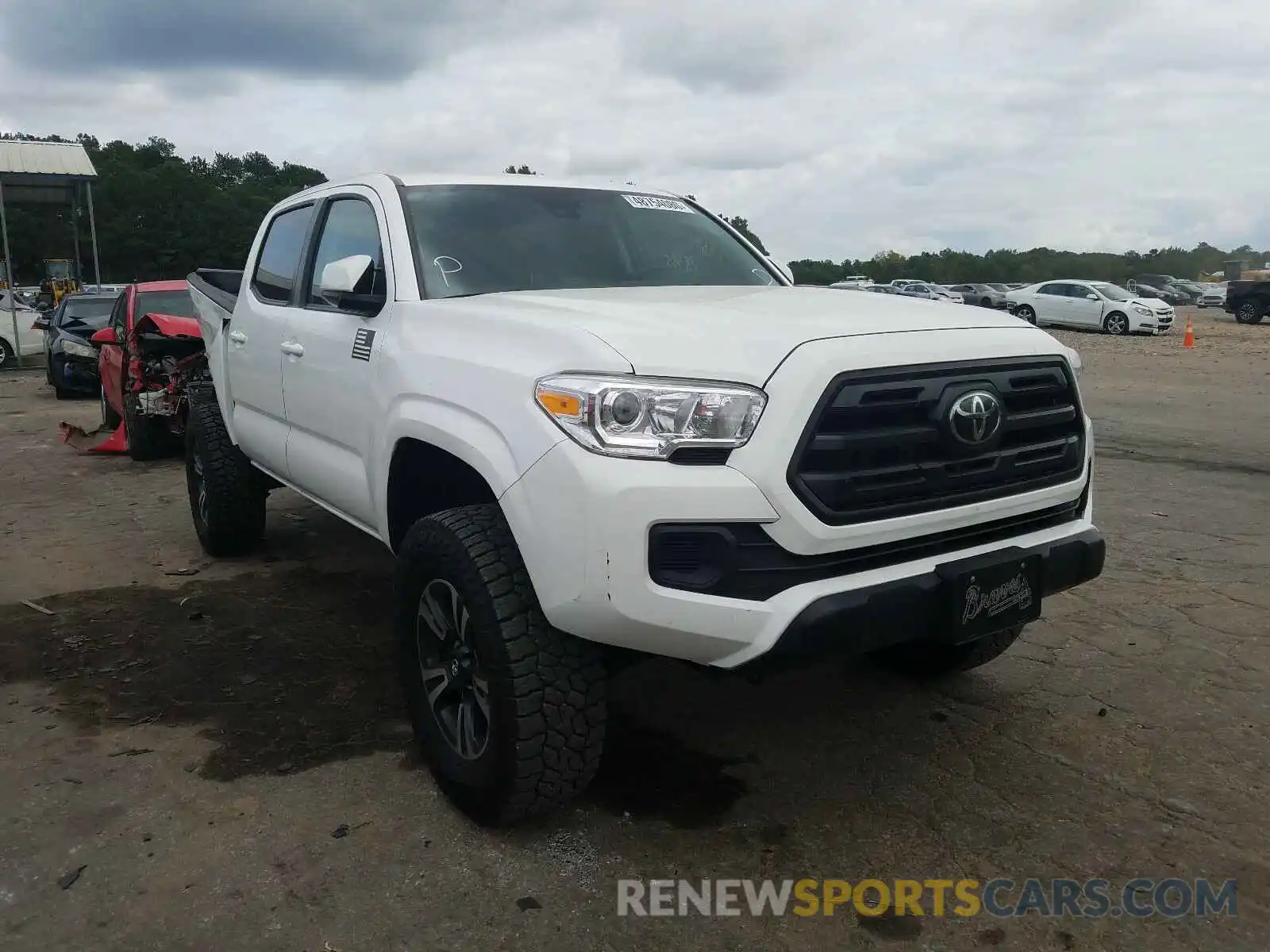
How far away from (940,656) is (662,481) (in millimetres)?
1900

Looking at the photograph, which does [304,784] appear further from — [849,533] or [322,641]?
[849,533]

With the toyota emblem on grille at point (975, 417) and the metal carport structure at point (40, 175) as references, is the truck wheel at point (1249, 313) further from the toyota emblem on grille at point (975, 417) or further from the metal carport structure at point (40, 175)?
the toyota emblem on grille at point (975, 417)

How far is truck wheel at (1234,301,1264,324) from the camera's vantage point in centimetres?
2861

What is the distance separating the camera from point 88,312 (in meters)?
15.4

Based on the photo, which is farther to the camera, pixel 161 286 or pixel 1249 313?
pixel 1249 313

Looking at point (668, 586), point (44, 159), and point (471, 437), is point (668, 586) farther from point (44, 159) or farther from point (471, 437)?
point (44, 159)

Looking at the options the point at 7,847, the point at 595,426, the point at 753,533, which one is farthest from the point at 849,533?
the point at 7,847

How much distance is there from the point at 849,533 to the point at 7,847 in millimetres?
2371

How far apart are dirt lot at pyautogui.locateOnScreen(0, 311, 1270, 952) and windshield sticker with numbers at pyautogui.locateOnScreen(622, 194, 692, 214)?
1.90 metres

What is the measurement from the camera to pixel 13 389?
1650 centimetres

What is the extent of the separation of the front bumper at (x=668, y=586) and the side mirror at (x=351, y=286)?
1.21 metres

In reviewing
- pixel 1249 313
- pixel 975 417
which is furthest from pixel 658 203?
pixel 1249 313

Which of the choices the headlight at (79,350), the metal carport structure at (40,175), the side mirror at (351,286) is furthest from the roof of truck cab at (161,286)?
the metal carport structure at (40,175)

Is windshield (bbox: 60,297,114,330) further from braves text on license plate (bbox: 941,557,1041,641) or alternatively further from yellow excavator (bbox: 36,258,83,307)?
braves text on license plate (bbox: 941,557,1041,641)
